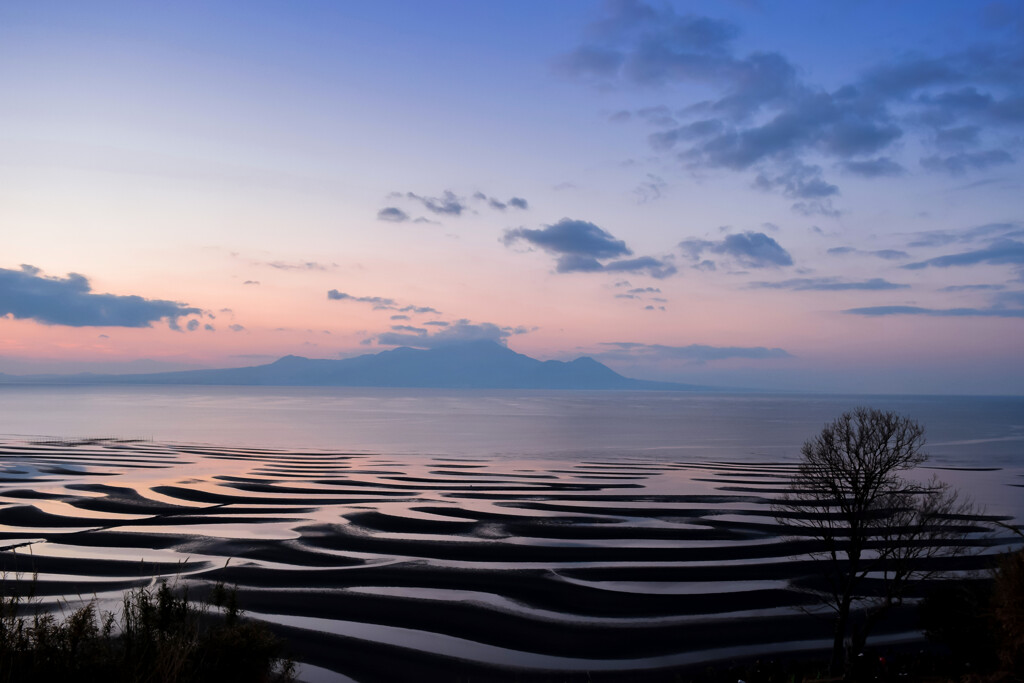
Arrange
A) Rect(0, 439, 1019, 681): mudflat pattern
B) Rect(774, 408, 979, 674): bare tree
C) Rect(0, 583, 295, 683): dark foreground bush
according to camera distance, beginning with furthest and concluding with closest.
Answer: Rect(0, 439, 1019, 681): mudflat pattern < Rect(774, 408, 979, 674): bare tree < Rect(0, 583, 295, 683): dark foreground bush

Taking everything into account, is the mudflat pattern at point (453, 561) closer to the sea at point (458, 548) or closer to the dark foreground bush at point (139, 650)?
the sea at point (458, 548)

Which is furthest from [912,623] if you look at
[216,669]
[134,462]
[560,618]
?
[134,462]

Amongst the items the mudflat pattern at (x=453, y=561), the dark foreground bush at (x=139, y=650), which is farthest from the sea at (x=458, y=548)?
the dark foreground bush at (x=139, y=650)

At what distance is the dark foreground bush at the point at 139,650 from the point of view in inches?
328

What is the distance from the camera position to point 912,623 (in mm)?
22062

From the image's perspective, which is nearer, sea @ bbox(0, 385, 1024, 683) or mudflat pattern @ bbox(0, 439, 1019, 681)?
mudflat pattern @ bbox(0, 439, 1019, 681)

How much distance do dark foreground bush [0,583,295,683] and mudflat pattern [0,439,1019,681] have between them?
1949 mm

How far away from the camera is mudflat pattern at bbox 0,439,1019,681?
19.9 metres

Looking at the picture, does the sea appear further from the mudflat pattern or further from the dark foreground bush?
the dark foreground bush

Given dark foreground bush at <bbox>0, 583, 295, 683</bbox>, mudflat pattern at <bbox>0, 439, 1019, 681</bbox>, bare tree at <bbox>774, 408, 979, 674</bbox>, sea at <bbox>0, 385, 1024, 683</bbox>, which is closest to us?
dark foreground bush at <bbox>0, 583, 295, 683</bbox>

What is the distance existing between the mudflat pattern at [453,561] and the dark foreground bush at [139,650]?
195 cm

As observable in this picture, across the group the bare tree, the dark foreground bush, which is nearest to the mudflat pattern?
the bare tree

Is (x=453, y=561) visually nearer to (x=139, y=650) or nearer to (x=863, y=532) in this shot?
(x=863, y=532)

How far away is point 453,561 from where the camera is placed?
92.8ft
